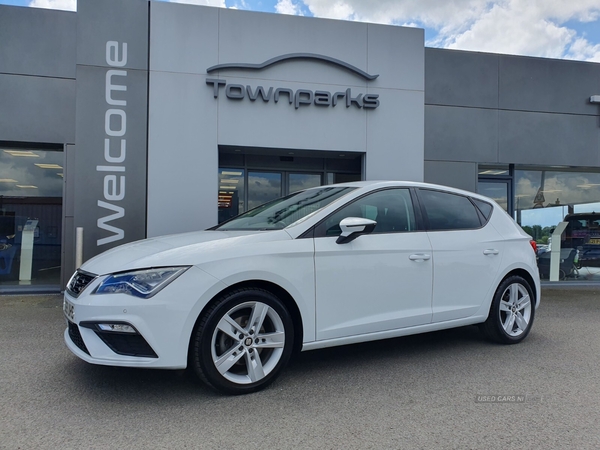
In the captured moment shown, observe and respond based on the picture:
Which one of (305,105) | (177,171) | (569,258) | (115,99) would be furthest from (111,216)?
(569,258)

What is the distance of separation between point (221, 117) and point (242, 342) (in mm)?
5703

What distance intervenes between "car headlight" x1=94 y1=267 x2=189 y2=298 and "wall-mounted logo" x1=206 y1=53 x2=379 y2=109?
18.4 ft

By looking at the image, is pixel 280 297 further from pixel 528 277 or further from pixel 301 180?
pixel 301 180

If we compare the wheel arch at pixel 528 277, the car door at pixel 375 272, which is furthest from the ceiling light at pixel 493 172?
the car door at pixel 375 272

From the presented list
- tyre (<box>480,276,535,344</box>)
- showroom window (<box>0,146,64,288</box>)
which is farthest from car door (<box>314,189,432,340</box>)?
showroom window (<box>0,146,64,288</box>)

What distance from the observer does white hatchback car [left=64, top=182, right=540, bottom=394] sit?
10.1ft

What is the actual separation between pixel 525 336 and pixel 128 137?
6656 millimetres

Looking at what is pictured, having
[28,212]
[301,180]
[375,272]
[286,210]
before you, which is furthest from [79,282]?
[301,180]

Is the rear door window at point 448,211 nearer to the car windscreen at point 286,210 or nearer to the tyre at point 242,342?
the car windscreen at point 286,210

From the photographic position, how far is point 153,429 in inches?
111

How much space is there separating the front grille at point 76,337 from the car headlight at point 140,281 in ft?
1.18

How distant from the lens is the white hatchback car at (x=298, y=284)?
3076 mm

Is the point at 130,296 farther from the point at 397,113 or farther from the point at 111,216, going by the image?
the point at 397,113

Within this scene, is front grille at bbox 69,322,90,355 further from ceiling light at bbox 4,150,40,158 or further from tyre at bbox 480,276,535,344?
ceiling light at bbox 4,150,40,158
